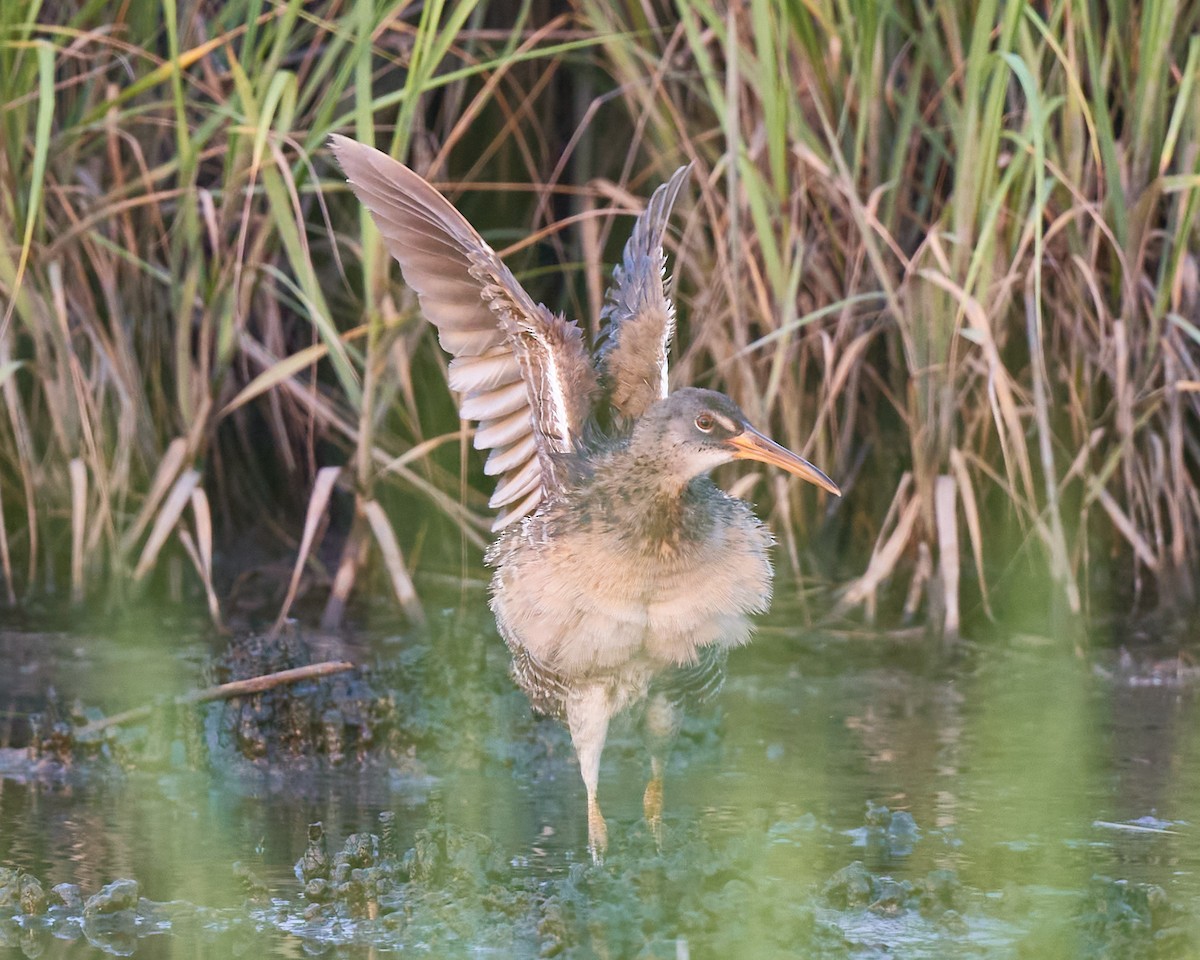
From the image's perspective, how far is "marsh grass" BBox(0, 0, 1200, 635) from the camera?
5824 mm

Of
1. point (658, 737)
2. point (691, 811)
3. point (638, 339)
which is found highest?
point (638, 339)

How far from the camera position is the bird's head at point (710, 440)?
4.54m

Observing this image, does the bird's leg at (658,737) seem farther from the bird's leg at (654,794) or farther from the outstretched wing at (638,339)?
the outstretched wing at (638,339)

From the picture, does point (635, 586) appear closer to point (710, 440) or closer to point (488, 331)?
point (710, 440)

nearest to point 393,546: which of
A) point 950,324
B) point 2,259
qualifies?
point 2,259

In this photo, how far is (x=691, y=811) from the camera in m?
4.95

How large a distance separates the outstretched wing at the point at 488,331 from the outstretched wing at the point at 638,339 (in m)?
0.21

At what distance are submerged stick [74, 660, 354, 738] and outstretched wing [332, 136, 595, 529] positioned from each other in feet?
2.01

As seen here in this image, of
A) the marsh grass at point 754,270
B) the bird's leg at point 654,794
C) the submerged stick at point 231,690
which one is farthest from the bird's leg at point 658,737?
the marsh grass at point 754,270

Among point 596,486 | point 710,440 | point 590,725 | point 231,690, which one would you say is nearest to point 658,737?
point 590,725

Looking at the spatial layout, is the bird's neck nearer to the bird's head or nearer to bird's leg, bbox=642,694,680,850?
the bird's head

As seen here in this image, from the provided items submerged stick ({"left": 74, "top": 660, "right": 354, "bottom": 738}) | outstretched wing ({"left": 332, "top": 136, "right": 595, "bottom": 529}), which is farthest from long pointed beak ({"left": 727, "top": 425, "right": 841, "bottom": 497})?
submerged stick ({"left": 74, "top": 660, "right": 354, "bottom": 738})

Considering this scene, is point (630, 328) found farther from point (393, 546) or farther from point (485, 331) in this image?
point (393, 546)

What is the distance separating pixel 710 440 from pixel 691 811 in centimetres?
98
